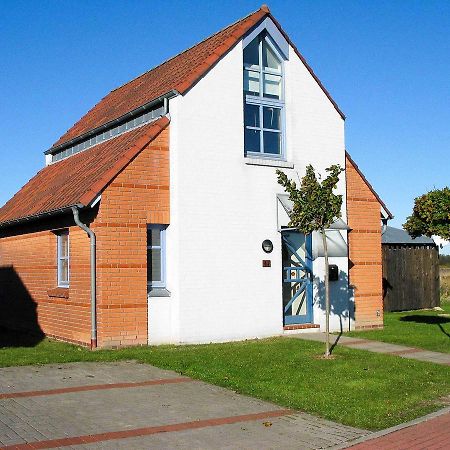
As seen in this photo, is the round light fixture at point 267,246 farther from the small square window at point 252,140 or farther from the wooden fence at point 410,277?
the wooden fence at point 410,277

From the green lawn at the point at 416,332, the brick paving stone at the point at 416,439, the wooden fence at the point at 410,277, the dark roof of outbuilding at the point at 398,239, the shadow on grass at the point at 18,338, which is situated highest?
the dark roof of outbuilding at the point at 398,239

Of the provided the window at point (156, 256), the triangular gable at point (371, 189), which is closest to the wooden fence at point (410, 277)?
the triangular gable at point (371, 189)

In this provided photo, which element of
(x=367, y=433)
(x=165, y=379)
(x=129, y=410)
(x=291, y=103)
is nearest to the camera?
(x=367, y=433)

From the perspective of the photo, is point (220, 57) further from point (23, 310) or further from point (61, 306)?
point (23, 310)

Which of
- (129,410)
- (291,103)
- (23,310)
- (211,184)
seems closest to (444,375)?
(129,410)

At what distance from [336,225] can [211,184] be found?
3.93 meters

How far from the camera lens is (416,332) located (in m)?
17.5

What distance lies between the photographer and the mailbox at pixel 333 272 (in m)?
17.5

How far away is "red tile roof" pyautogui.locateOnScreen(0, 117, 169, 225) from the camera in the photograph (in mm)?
14422

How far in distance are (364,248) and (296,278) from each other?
2.45 m

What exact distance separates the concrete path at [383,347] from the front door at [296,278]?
69 centimetres

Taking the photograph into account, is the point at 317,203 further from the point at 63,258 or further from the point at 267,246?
the point at 63,258

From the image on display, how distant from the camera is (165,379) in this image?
11000 millimetres

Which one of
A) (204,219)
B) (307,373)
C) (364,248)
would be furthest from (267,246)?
(307,373)
